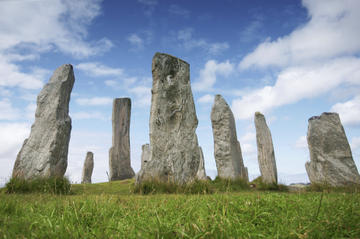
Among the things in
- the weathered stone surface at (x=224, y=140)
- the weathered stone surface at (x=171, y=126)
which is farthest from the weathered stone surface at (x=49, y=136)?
the weathered stone surface at (x=224, y=140)

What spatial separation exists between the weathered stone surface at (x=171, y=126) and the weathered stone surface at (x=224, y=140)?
139 inches

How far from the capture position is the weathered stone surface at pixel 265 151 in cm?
1034

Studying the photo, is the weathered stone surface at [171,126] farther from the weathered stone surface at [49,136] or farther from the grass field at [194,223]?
the grass field at [194,223]

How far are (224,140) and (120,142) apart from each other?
5431 mm

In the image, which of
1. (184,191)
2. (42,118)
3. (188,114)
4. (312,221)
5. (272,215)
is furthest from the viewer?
(42,118)

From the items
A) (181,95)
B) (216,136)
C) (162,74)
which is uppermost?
(162,74)

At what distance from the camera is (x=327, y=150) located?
8.90 metres

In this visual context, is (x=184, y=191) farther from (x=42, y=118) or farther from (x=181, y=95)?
(x=42, y=118)

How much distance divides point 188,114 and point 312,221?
5.53 m

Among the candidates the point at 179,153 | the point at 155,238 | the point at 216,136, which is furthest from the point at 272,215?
the point at 216,136

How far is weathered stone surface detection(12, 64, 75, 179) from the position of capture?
7516 mm

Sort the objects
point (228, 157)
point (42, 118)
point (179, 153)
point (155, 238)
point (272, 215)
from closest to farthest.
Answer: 1. point (155, 238)
2. point (272, 215)
3. point (179, 153)
4. point (42, 118)
5. point (228, 157)

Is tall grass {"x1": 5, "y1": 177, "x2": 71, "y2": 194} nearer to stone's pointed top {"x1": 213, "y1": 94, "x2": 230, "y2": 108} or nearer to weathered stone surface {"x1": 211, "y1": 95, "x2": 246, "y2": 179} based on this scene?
weathered stone surface {"x1": 211, "y1": 95, "x2": 246, "y2": 179}

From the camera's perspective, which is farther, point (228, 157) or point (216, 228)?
point (228, 157)
